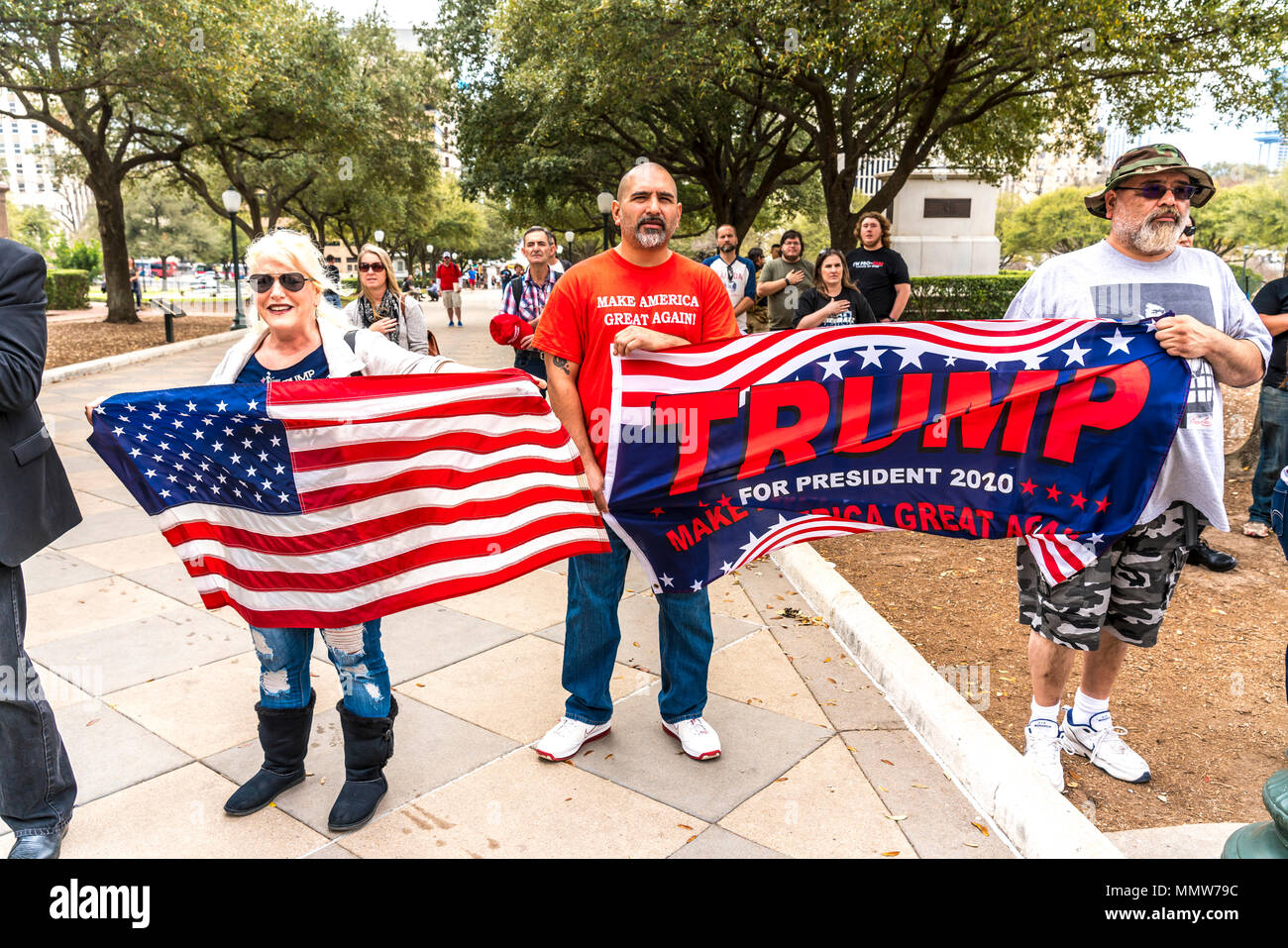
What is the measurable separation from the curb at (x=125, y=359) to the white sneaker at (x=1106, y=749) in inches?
530

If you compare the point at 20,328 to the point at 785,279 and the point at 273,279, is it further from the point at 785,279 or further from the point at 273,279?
the point at 785,279

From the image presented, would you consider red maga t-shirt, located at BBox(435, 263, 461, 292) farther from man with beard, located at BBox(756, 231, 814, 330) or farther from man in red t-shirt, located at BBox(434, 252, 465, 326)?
man with beard, located at BBox(756, 231, 814, 330)

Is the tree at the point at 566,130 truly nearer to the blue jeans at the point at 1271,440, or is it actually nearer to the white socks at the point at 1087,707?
the blue jeans at the point at 1271,440

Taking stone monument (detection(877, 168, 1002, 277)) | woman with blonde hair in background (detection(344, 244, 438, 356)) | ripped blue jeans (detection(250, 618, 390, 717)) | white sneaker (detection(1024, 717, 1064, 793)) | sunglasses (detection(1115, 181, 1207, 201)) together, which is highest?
stone monument (detection(877, 168, 1002, 277))

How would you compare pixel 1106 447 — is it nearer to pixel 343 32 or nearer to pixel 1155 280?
pixel 1155 280

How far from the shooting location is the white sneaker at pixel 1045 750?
362cm

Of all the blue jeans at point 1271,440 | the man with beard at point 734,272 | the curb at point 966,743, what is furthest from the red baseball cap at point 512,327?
the blue jeans at point 1271,440

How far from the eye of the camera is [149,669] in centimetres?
461

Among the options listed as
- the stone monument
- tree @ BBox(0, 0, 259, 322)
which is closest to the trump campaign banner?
tree @ BBox(0, 0, 259, 322)

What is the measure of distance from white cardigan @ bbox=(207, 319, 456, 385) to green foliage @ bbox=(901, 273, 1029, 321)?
Answer: 19894 millimetres

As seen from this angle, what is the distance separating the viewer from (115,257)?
24.4 m

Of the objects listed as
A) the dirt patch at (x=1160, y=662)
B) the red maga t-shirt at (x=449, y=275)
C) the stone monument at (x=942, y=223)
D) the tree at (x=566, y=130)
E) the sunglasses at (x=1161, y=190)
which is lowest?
the dirt patch at (x=1160, y=662)

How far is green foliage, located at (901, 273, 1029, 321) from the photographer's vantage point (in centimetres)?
2192

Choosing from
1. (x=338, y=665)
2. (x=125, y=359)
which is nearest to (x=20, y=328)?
(x=338, y=665)
